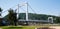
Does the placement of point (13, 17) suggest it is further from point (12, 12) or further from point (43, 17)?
point (43, 17)

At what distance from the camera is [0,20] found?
109ft

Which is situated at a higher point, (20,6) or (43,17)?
(20,6)

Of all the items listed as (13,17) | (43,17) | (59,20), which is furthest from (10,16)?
(43,17)

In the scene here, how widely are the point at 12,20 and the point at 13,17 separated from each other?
57cm

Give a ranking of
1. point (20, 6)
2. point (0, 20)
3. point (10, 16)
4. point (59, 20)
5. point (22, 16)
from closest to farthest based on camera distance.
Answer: point (10, 16)
point (0, 20)
point (20, 6)
point (59, 20)
point (22, 16)

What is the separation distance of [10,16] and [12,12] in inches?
35.8

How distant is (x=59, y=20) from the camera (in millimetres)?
53375

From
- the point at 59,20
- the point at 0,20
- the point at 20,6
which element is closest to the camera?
the point at 0,20

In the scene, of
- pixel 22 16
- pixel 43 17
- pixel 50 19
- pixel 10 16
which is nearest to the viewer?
pixel 10 16

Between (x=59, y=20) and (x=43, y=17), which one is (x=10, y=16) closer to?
→ (x=59, y=20)

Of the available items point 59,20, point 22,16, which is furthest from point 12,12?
point 22,16

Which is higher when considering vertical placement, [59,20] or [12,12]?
[12,12]

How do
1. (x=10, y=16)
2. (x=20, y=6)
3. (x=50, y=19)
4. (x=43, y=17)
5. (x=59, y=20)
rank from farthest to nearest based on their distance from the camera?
1. (x=43, y=17)
2. (x=50, y=19)
3. (x=59, y=20)
4. (x=20, y=6)
5. (x=10, y=16)

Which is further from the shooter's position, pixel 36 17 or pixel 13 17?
pixel 36 17
